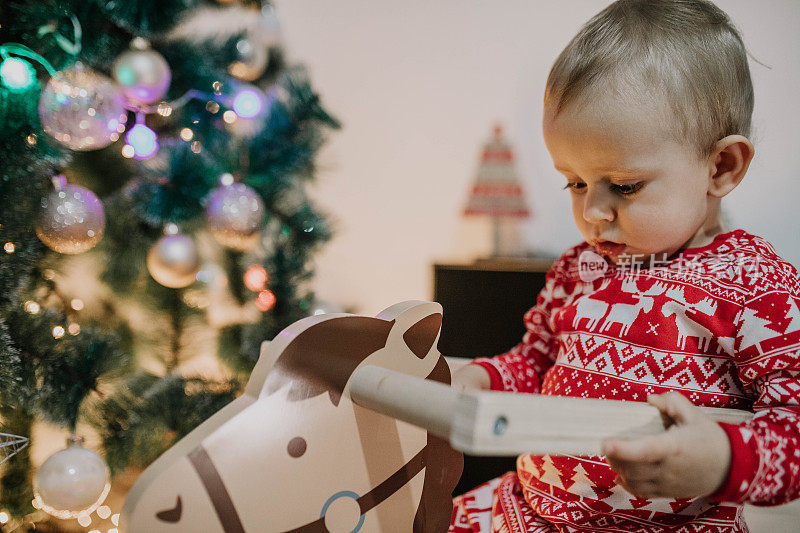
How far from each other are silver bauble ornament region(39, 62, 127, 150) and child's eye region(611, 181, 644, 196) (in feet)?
2.24

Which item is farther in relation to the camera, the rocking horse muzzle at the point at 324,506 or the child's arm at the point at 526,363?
the child's arm at the point at 526,363

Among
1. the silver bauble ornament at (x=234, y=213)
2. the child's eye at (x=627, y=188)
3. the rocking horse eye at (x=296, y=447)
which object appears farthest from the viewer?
the silver bauble ornament at (x=234, y=213)

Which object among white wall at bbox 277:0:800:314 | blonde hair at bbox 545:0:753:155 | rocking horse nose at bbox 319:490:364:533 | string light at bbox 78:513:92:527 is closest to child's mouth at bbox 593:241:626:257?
blonde hair at bbox 545:0:753:155

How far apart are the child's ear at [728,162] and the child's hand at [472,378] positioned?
279 millimetres

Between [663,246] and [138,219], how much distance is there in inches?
33.0

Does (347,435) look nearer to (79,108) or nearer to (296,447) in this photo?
(296,447)

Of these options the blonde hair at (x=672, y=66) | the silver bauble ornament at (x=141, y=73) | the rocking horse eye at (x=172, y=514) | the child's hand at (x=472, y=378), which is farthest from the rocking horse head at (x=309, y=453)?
the silver bauble ornament at (x=141, y=73)

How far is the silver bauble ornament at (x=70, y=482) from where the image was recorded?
770 millimetres

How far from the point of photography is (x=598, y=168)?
0.51m

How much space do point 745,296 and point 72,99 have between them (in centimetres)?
81

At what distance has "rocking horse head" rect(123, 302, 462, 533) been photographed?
1.18 ft

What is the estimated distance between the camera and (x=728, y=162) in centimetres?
52

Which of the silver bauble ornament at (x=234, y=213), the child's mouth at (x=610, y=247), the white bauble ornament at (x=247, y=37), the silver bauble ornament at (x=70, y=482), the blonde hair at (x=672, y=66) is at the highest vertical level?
the white bauble ornament at (x=247, y=37)

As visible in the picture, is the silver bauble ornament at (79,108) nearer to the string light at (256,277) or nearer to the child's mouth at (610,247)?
the string light at (256,277)
